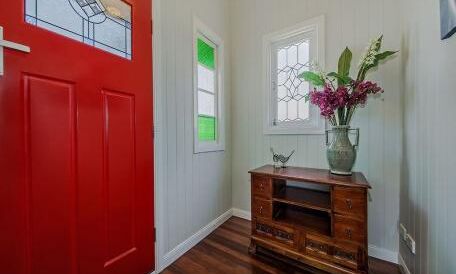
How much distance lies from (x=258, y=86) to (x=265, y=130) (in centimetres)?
54

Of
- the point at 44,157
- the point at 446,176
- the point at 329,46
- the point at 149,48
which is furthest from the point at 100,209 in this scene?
the point at 329,46

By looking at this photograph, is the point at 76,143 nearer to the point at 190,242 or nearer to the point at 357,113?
the point at 190,242

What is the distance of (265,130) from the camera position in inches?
91.3

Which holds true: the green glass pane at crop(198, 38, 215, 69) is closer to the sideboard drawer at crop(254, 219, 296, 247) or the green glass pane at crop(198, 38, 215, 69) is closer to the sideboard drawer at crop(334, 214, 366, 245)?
the sideboard drawer at crop(254, 219, 296, 247)

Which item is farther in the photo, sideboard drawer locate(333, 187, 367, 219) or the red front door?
sideboard drawer locate(333, 187, 367, 219)

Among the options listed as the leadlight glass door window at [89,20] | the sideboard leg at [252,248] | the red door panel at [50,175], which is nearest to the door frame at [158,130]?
the leadlight glass door window at [89,20]

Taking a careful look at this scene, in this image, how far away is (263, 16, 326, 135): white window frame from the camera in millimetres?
1954

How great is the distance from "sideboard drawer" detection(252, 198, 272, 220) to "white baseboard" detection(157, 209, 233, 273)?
2.04 ft

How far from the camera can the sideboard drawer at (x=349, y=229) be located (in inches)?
53.9

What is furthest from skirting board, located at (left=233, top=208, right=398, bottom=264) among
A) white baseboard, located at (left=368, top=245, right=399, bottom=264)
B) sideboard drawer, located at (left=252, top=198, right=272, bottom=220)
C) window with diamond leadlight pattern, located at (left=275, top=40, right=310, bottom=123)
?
window with diamond leadlight pattern, located at (left=275, top=40, right=310, bottom=123)

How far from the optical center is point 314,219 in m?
1.73

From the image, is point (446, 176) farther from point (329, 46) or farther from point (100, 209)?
point (100, 209)

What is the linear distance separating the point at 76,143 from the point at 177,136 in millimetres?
773

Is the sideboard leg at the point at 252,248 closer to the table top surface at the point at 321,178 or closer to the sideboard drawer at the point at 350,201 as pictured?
the table top surface at the point at 321,178
